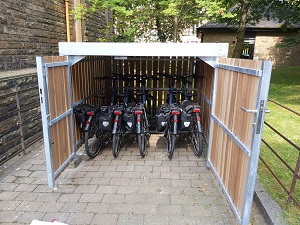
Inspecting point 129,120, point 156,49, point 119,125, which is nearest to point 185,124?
point 129,120

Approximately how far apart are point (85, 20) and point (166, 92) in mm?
4165

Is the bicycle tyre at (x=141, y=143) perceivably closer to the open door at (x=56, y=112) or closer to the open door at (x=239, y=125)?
the open door at (x=56, y=112)

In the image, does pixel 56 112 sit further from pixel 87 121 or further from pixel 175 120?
pixel 175 120

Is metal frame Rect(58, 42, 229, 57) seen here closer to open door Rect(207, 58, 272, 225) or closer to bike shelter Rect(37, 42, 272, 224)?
bike shelter Rect(37, 42, 272, 224)

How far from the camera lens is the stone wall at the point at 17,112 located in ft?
13.7

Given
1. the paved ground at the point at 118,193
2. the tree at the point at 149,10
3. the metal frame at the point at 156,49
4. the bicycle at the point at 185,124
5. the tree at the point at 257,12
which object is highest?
the tree at the point at 257,12

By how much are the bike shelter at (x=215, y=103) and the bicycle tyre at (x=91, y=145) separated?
199 mm

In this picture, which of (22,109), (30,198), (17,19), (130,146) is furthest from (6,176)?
(17,19)

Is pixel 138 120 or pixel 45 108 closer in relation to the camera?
pixel 45 108

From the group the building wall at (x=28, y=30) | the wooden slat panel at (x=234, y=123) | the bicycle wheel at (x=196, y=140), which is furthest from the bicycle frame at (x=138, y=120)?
the building wall at (x=28, y=30)

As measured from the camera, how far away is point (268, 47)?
57.7ft

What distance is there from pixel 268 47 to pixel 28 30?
16779 mm

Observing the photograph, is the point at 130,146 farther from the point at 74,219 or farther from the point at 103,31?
the point at 103,31

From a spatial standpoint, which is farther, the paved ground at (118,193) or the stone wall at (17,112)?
the stone wall at (17,112)
